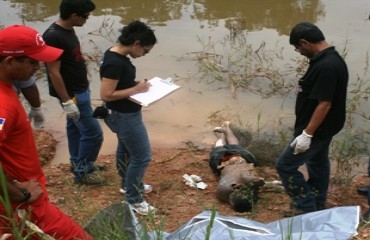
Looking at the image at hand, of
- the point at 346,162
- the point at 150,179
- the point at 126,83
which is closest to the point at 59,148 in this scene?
the point at 150,179

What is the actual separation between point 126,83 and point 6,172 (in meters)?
1.39

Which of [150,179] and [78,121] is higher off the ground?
[78,121]

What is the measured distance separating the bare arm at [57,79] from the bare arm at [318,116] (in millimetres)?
1845

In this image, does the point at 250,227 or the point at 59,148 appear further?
the point at 59,148

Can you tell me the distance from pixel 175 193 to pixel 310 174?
1186 mm

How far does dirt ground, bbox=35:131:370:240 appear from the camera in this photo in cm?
440

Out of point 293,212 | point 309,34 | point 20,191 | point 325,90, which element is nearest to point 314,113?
point 325,90

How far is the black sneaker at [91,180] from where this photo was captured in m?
4.84

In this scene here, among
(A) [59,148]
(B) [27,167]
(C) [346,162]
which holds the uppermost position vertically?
(B) [27,167]

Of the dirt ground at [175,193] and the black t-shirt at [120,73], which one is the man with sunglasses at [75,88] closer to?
the dirt ground at [175,193]

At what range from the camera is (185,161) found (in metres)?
5.49

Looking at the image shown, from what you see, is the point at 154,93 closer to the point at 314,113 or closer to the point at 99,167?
the point at 314,113

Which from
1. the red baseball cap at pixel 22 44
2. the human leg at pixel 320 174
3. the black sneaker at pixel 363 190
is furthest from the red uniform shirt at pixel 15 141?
the black sneaker at pixel 363 190

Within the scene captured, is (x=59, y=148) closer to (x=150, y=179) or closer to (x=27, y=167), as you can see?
(x=150, y=179)
